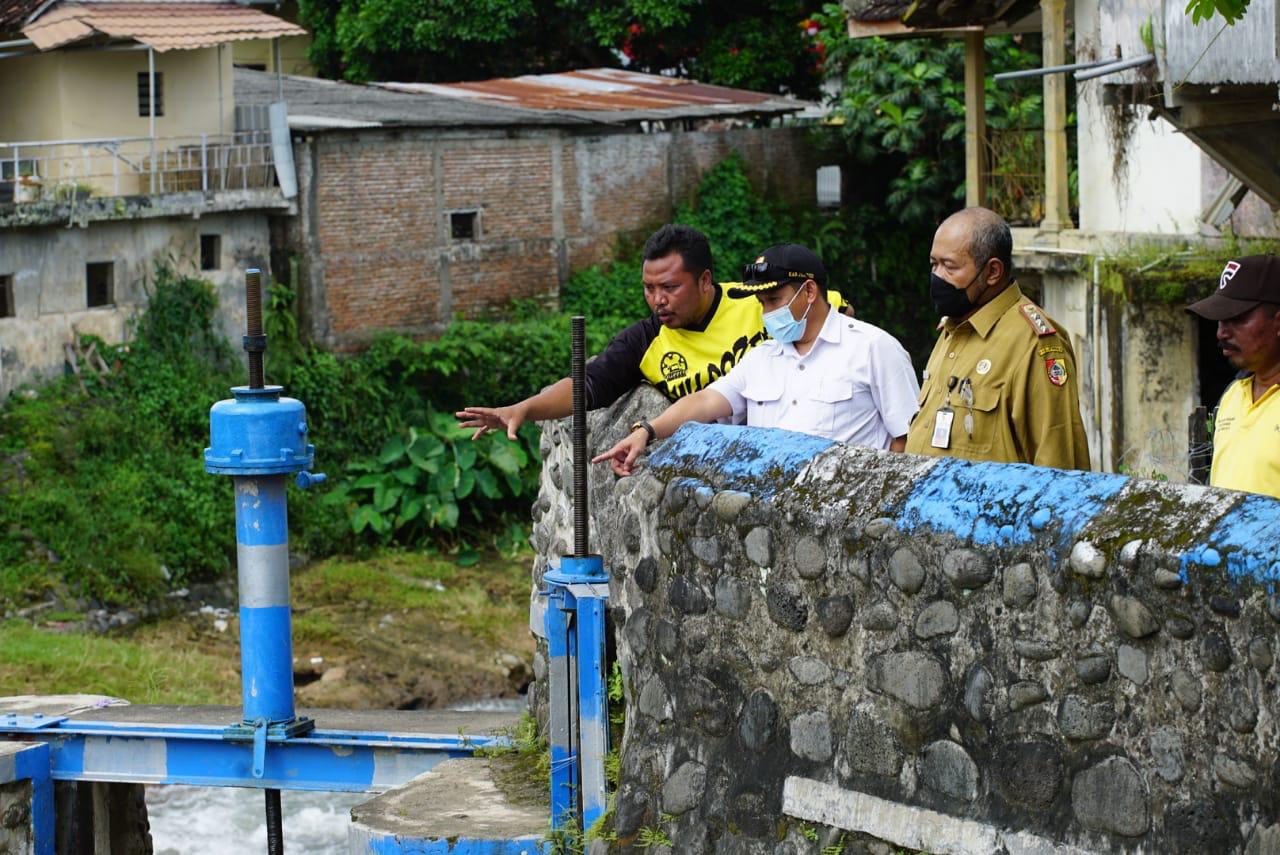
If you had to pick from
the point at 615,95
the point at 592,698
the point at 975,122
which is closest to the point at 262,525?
the point at 592,698

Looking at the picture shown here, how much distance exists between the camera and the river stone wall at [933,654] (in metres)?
3.81

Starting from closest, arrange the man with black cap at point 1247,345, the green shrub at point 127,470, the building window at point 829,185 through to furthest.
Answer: the man with black cap at point 1247,345, the green shrub at point 127,470, the building window at point 829,185

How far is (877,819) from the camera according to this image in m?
4.47

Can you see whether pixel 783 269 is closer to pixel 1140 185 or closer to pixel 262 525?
pixel 262 525

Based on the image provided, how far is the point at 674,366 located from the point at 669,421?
654 millimetres

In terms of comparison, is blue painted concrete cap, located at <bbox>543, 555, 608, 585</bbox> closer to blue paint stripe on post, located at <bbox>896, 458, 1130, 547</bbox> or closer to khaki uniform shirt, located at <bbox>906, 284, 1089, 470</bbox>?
khaki uniform shirt, located at <bbox>906, 284, 1089, 470</bbox>

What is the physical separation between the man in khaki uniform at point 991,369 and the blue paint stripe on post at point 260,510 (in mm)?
3014

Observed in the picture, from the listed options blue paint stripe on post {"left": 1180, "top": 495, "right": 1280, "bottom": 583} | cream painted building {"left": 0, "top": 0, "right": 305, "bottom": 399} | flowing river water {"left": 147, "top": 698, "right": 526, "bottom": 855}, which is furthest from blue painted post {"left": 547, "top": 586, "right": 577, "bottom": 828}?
cream painted building {"left": 0, "top": 0, "right": 305, "bottom": 399}

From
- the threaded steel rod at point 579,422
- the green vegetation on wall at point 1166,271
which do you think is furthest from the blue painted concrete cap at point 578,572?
the green vegetation on wall at point 1166,271

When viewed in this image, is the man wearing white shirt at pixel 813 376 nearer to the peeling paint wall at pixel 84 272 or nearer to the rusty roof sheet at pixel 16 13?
the peeling paint wall at pixel 84 272

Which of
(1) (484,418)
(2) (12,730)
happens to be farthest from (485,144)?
(1) (484,418)

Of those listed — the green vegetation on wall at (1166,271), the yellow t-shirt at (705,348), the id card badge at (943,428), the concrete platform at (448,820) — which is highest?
the green vegetation on wall at (1166,271)

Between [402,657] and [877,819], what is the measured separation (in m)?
14.0

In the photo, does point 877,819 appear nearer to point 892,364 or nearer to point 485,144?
point 892,364
